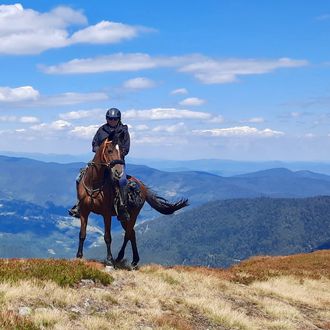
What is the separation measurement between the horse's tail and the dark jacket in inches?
149

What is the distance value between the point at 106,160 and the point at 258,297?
762 centimetres

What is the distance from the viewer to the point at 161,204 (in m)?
21.5

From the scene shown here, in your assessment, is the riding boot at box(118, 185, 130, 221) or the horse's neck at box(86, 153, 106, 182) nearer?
the riding boot at box(118, 185, 130, 221)

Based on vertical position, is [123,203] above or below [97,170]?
below

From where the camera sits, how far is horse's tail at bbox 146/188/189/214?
2116 centimetres

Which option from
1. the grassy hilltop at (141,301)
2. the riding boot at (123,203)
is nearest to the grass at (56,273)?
the grassy hilltop at (141,301)

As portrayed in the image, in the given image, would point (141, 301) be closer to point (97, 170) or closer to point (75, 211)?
point (97, 170)

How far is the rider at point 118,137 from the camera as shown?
17.2 metres

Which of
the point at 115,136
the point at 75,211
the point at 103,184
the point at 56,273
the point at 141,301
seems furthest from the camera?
the point at 75,211

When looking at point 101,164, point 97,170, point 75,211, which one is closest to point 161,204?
point 75,211

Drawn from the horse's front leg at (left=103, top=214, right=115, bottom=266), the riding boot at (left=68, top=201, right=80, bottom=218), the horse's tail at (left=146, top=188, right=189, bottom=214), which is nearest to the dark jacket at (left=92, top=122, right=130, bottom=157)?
the riding boot at (left=68, top=201, right=80, bottom=218)

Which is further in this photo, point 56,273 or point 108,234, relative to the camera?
point 108,234

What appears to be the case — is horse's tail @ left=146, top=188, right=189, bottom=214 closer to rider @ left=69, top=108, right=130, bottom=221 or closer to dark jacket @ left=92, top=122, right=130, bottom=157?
rider @ left=69, top=108, right=130, bottom=221

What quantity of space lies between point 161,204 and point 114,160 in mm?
5432
